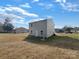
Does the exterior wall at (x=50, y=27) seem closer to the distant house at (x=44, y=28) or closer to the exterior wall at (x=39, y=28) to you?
the distant house at (x=44, y=28)

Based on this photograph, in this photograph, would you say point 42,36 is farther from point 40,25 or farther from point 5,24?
point 5,24

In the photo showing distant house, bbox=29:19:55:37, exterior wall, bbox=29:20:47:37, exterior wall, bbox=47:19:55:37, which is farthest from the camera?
exterior wall, bbox=29:20:47:37

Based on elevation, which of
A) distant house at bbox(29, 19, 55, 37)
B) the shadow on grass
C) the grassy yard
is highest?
distant house at bbox(29, 19, 55, 37)

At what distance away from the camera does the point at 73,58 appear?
51.9 ft

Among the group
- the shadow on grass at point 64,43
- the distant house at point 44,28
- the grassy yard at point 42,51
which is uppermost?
the distant house at point 44,28

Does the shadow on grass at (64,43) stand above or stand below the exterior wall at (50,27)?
below

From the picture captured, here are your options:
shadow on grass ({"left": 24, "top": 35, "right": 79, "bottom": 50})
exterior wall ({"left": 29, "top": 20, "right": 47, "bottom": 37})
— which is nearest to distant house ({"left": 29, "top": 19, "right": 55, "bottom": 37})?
exterior wall ({"left": 29, "top": 20, "right": 47, "bottom": 37})

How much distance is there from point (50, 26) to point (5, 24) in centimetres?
5463

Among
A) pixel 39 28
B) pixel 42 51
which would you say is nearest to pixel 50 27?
pixel 39 28

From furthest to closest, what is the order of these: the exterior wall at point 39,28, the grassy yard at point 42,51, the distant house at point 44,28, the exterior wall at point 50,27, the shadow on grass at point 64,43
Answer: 1. the exterior wall at point 39,28
2. the exterior wall at point 50,27
3. the distant house at point 44,28
4. the shadow on grass at point 64,43
5. the grassy yard at point 42,51

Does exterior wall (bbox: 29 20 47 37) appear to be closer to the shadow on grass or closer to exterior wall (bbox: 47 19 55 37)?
exterior wall (bbox: 47 19 55 37)

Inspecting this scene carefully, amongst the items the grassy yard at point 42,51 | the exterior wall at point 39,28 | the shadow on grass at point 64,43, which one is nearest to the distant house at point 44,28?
the exterior wall at point 39,28

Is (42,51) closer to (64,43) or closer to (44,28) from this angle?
(64,43)

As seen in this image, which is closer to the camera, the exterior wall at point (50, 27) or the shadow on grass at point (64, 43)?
the shadow on grass at point (64, 43)
